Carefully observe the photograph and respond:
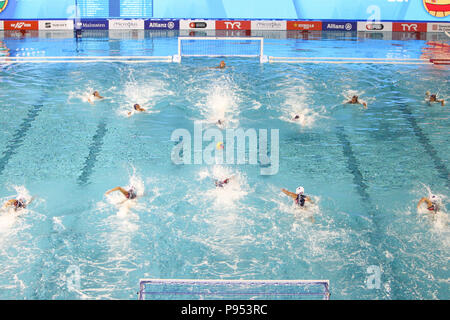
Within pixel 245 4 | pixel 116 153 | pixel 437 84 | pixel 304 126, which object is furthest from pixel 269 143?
pixel 245 4

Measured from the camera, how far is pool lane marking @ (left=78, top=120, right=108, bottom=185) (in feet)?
32.5

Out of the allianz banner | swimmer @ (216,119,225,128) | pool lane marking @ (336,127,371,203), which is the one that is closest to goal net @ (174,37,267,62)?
the allianz banner

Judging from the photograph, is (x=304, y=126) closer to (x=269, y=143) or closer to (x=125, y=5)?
(x=269, y=143)

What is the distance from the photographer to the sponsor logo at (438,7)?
24297mm

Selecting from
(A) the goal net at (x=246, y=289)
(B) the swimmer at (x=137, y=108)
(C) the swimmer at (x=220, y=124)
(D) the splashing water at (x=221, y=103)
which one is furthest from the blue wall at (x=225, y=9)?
(A) the goal net at (x=246, y=289)

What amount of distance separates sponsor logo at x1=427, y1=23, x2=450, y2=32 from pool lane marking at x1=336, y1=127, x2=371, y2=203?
16199 mm

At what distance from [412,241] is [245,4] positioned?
19488mm

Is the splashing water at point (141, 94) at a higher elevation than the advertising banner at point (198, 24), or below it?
below

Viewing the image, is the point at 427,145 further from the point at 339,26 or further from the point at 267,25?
the point at 339,26

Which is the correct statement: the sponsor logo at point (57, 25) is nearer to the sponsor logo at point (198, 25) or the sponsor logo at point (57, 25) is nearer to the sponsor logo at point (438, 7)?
the sponsor logo at point (198, 25)

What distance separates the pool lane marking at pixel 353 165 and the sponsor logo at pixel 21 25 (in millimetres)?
19131

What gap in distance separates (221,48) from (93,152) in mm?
11083

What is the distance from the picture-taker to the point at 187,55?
18.8 m

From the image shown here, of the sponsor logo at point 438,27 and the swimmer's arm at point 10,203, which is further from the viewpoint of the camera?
the sponsor logo at point 438,27
